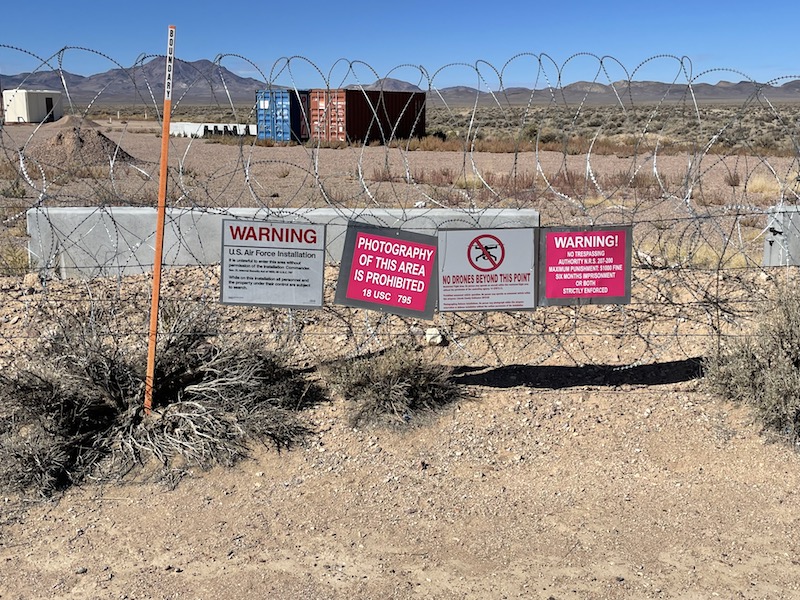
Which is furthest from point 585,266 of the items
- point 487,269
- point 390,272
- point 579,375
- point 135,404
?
point 135,404

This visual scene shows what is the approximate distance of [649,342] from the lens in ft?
23.0

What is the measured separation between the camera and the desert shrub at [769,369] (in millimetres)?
5676

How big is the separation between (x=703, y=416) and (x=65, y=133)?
22.9m

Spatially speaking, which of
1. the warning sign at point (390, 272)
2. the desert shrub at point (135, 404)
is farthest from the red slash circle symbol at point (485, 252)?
the desert shrub at point (135, 404)

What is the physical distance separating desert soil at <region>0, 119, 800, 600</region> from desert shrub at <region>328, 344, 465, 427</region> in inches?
4.3

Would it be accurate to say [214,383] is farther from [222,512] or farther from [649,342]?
[649,342]

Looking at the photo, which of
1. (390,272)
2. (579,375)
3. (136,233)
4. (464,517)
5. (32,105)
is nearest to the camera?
(464,517)

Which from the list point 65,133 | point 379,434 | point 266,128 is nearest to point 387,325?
point 379,434

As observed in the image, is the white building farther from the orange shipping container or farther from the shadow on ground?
the shadow on ground

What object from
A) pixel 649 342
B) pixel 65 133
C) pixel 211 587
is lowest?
pixel 211 587

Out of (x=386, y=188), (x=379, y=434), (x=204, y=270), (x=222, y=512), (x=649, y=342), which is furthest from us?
(x=386, y=188)

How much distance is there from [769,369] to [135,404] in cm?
419

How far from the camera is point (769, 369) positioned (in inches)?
233

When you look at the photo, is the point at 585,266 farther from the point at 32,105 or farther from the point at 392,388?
the point at 32,105
